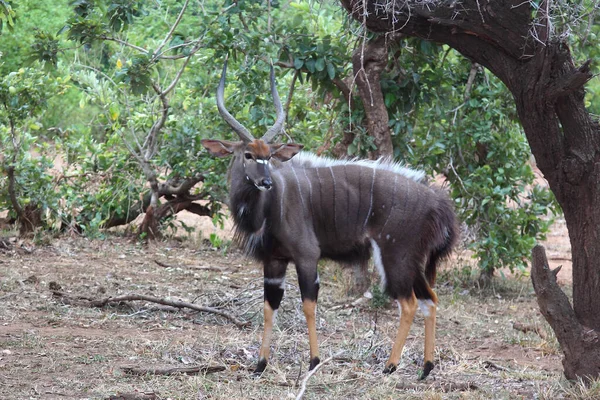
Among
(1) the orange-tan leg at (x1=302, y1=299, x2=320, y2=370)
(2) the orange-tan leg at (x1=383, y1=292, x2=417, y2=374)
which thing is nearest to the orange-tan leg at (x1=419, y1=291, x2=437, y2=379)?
(2) the orange-tan leg at (x1=383, y1=292, x2=417, y2=374)

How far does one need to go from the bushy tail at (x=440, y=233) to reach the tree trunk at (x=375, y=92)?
1.59 meters

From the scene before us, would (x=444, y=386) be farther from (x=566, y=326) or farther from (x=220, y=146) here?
(x=220, y=146)

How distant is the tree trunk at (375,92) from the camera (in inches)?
274

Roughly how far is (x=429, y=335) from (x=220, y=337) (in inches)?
58.3

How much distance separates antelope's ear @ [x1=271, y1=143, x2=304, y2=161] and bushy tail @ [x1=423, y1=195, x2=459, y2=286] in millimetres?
1004

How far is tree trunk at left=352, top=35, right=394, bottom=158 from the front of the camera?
697 centimetres

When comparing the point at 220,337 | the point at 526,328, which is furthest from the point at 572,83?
the point at 526,328

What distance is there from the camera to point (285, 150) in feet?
17.0

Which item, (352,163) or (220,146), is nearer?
(220,146)

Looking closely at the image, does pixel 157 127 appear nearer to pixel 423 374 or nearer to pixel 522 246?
pixel 522 246

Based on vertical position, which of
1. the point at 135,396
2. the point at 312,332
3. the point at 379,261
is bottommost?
the point at 135,396

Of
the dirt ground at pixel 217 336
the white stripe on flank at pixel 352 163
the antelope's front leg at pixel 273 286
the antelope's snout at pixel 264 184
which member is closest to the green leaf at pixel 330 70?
the white stripe on flank at pixel 352 163

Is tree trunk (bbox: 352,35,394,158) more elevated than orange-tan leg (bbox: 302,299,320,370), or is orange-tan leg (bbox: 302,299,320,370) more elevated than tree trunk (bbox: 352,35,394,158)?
tree trunk (bbox: 352,35,394,158)

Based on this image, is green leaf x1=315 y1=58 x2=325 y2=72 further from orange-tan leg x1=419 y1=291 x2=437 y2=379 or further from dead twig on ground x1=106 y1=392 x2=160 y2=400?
dead twig on ground x1=106 y1=392 x2=160 y2=400
